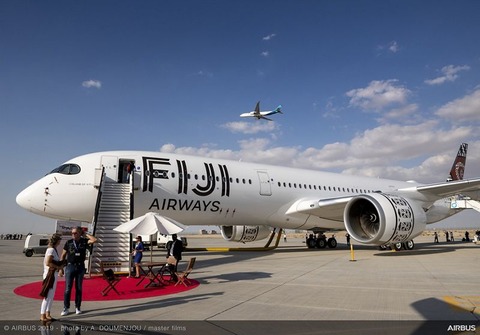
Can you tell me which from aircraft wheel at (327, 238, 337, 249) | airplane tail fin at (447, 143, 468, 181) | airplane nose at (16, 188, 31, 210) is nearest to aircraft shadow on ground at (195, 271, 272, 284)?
airplane nose at (16, 188, 31, 210)

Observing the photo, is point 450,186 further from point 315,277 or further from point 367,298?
point 367,298

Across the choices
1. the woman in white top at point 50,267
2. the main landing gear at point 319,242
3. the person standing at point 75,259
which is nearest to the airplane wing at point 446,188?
the main landing gear at point 319,242

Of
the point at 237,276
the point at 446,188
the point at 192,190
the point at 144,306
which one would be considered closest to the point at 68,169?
the point at 192,190

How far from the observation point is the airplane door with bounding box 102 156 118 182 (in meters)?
13.5

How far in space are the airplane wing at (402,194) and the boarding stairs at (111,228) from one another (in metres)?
8.76

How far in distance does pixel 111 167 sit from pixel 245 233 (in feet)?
25.3

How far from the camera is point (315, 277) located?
379 inches

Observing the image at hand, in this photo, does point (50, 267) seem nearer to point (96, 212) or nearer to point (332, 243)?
point (96, 212)

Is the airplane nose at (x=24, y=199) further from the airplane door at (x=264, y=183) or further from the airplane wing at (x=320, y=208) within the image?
the airplane wing at (x=320, y=208)

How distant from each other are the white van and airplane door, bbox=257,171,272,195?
1246 cm

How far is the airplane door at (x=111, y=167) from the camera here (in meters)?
13.5

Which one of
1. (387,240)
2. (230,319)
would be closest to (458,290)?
(230,319)

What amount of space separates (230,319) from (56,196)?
9610mm

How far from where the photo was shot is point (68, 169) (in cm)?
1310
